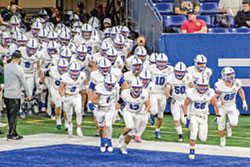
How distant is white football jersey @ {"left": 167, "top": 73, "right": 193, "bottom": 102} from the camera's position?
53.7ft

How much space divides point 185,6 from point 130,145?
26.0 ft

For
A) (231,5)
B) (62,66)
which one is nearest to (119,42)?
(62,66)

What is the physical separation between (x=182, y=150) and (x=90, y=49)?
6800 mm

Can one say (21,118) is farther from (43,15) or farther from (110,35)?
(43,15)

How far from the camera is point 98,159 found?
43.3 ft

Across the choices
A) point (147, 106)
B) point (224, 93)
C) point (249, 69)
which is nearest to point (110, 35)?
point (249, 69)

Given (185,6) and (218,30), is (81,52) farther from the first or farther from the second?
(218,30)

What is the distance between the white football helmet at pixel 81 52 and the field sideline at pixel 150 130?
1698 mm

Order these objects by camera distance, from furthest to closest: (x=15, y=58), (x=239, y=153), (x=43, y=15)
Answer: (x=43, y=15)
(x=15, y=58)
(x=239, y=153)

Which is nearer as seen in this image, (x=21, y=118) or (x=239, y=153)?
(x=239, y=153)

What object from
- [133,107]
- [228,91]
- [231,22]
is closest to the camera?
[133,107]

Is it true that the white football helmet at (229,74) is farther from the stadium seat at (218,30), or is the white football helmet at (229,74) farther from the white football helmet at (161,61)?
the stadium seat at (218,30)

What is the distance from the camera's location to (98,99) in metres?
14.6

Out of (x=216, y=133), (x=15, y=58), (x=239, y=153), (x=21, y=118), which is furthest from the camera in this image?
(x=21, y=118)
